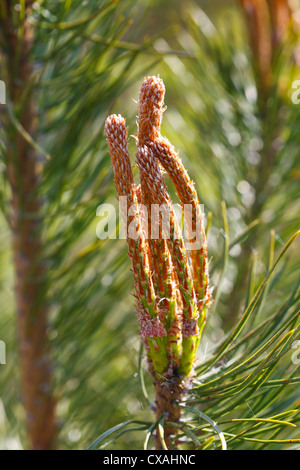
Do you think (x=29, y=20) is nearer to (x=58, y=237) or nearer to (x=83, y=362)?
(x=58, y=237)

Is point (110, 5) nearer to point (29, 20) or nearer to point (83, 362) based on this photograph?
point (29, 20)

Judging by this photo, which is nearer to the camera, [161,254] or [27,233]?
[161,254]

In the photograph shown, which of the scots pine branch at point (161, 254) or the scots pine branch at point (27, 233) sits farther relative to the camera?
the scots pine branch at point (27, 233)

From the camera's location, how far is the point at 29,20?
1.71 feet

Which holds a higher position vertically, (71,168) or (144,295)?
(71,168)

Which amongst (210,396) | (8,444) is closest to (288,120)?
(210,396)

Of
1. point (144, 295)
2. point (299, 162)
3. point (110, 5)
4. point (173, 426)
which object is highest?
point (110, 5)

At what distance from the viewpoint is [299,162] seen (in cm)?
67

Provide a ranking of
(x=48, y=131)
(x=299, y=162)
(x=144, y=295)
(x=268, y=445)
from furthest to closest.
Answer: (x=299, y=162), (x=48, y=131), (x=268, y=445), (x=144, y=295)

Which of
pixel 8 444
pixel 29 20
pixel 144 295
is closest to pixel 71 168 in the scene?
pixel 29 20

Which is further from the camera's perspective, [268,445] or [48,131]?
[48,131]

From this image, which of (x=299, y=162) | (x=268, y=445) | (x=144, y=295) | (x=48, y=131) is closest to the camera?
(x=144, y=295)

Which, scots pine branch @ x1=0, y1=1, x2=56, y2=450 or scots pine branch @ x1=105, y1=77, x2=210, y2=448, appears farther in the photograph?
scots pine branch @ x1=0, y1=1, x2=56, y2=450

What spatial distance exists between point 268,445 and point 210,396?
0.10 metres
